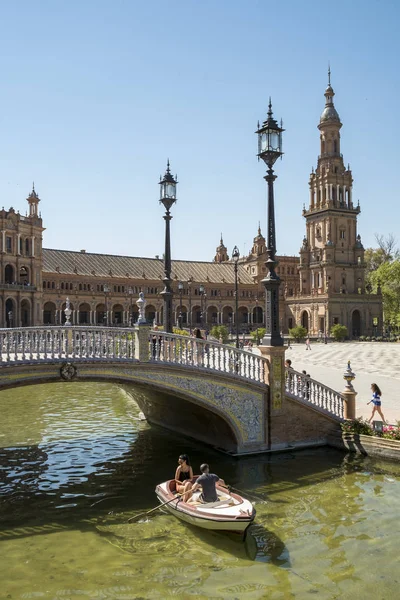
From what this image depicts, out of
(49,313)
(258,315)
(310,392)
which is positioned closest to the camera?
(310,392)

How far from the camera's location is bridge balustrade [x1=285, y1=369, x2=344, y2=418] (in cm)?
1783

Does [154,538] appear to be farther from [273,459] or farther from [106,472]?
[273,459]

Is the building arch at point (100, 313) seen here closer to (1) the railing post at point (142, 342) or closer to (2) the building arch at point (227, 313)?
(2) the building arch at point (227, 313)

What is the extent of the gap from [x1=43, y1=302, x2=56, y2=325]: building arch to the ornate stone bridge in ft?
244

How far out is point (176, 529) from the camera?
11672 mm

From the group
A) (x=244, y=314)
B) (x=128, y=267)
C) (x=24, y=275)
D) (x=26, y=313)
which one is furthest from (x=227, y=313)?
(x=24, y=275)

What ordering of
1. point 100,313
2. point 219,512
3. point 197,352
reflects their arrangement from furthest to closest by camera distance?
point 100,313 → point 197,352 → point 219,512

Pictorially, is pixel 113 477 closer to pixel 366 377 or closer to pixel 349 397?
pixel 349 397

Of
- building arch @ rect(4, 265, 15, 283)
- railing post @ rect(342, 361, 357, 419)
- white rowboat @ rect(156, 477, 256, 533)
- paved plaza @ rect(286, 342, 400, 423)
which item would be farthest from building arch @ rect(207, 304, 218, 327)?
white rowboat @ rect(156, 477, 256, 533)

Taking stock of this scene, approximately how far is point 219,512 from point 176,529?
1311 mm

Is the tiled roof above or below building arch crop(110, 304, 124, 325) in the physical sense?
above

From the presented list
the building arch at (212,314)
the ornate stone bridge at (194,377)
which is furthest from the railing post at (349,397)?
the building arch at (212,314)

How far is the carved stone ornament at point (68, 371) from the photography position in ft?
47.3

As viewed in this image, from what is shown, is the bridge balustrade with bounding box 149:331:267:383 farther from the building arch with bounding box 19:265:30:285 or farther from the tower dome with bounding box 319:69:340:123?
the tower dome with bounding box 319:69:340:123
